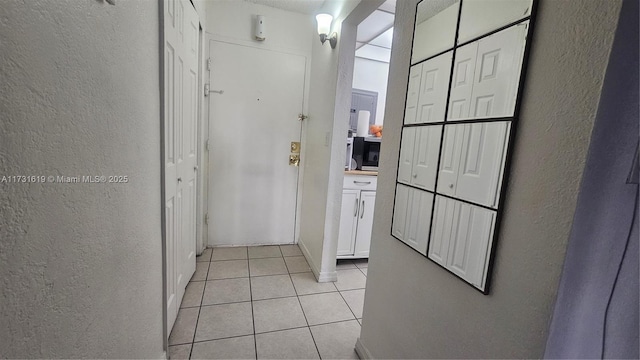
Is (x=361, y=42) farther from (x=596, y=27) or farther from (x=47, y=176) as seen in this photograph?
(x=47, y=176)

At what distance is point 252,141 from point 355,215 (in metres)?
1.30

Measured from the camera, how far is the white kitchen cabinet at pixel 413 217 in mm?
983

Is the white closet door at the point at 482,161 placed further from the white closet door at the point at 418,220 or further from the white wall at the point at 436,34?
the white wall at the point at 436,34

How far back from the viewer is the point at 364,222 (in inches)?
94.2

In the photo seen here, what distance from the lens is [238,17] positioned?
96.5 inches

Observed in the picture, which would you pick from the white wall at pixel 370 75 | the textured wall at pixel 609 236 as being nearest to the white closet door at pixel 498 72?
the textured wall at pixel 609 236

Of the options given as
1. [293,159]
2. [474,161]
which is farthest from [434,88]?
[293,159]

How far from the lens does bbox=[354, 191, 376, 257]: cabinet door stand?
2.35 metres

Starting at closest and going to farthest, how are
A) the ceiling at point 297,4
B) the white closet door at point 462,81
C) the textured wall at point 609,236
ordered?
the textured wall at point 609,236 → the white closet door at point 462,81 → the ceiling at point 297,4

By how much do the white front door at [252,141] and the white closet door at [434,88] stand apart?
6.15 ft

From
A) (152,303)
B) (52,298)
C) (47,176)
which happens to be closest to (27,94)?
(47,176)

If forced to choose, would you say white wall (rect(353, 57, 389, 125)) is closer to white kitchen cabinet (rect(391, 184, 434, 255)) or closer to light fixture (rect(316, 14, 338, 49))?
light fixture (rect(316, 14, 338, 49))

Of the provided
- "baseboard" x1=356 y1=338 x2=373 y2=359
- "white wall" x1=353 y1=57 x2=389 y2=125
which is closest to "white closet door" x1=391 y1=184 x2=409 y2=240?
"baseboard" x1=356 y1=338 x2=373 y2=359

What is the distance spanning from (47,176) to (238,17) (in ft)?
8.12
